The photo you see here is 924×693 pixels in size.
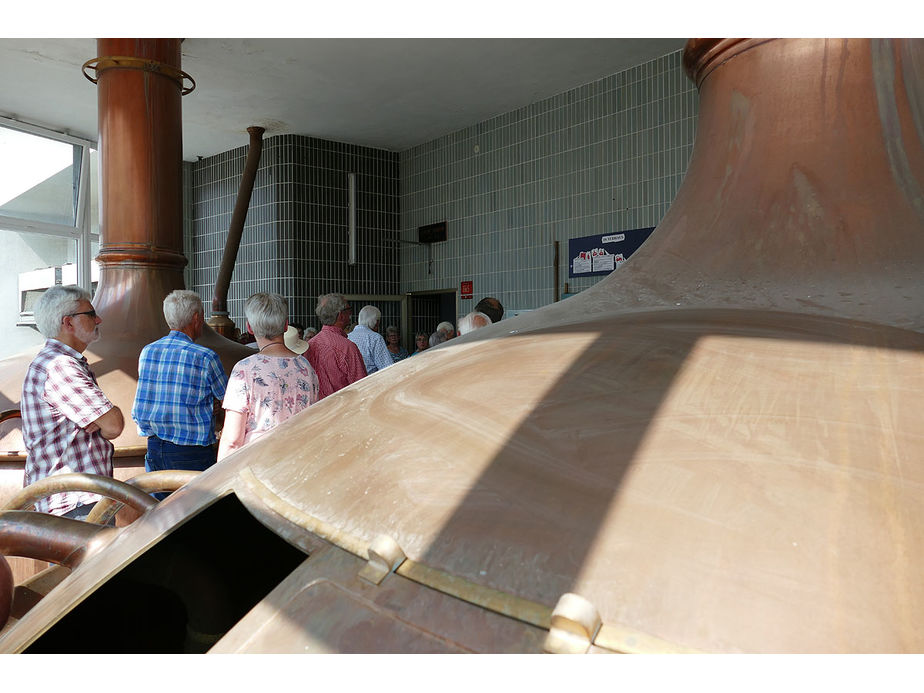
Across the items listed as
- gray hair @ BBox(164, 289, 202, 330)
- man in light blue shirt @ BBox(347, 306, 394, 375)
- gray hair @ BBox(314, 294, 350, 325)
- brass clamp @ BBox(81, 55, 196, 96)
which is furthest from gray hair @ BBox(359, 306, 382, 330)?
gray hair @ BBox(164, 289, 202, 330)

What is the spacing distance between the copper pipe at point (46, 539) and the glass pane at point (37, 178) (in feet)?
32.0

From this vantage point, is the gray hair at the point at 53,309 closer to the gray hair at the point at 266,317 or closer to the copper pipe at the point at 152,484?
the gray hair at the point at 266,317

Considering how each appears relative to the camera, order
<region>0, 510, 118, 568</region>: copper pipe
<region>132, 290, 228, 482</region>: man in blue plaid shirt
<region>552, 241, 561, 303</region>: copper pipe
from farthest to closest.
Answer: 1. <region>552, 241, 561, 303</region>: copper pipe
2. <region>132, 290, 228, 482</region>: man in blue plaid shirt
3. <region>0, 510, 118, 568</region>: copper pipe

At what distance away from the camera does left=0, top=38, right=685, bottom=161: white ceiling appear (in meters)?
6.90

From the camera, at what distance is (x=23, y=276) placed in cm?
952

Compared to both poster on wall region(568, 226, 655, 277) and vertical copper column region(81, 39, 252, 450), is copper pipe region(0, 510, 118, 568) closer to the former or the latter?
vertical copper column region(81, 39, 252, 450)

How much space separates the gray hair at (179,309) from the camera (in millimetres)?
2734

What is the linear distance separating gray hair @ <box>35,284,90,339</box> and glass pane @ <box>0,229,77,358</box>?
827 centimetres

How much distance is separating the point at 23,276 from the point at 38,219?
783 mm

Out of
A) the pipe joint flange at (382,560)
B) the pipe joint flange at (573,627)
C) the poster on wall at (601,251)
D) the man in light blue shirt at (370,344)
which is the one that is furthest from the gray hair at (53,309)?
the poster on wall at (601,251)

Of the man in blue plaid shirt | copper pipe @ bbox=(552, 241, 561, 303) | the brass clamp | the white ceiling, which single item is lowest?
the man in blue plaid shirt

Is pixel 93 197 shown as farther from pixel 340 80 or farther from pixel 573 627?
pixel 573 627

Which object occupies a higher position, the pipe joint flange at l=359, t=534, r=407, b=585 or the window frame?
the window frame

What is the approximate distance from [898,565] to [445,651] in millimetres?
307
